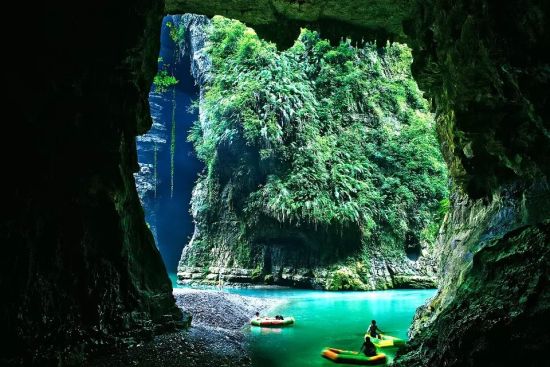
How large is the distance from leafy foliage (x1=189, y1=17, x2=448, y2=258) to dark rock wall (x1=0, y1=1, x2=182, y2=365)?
16.7 metres

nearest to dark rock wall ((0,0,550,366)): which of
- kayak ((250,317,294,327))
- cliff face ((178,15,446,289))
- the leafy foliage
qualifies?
kayak ((250,317,294,327))

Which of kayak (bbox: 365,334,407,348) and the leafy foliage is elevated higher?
the leafy foliage

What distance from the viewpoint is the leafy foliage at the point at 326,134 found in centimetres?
2655

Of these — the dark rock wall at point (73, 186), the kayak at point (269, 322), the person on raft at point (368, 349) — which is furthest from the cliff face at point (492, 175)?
the dark rock wall at point (73, 186)

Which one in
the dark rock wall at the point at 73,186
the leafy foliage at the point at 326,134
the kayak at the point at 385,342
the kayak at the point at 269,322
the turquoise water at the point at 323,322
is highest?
the leafy foliage at the point at 326,134

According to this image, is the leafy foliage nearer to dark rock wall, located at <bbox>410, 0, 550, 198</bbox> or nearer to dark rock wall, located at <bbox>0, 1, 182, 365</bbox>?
dark rock wall, located at <bbox>410, 0, 550, 198</bbox>

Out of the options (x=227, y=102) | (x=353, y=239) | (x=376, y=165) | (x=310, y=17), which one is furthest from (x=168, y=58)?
(x=310, y=17)

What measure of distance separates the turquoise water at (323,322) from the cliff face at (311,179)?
240 cm

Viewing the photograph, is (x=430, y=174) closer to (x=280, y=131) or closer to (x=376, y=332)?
(x=280, y=131)

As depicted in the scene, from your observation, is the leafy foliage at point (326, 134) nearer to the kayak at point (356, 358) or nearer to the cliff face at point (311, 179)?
the cliff face at point (311, 179)

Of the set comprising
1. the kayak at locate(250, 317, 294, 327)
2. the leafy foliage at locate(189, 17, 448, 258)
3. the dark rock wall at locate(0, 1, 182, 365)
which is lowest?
the kayak at locate(250, 317, 294, 327)

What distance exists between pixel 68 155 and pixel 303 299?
1518cm

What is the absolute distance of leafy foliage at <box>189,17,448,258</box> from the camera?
87.1ft

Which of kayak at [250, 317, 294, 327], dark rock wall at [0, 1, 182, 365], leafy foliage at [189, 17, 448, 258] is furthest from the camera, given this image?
leafy foliage at [189, 17, 448, 258]
